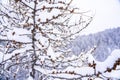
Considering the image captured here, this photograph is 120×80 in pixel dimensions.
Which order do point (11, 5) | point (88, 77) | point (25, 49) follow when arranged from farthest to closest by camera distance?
point (11, 5) → point (25, 49) → point (88, 77)

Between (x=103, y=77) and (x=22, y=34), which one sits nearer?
(x=103, y=77)

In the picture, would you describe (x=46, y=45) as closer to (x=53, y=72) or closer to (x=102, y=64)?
(x=53, y=72)

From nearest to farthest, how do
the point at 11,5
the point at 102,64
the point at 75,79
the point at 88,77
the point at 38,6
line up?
the point at 102,64 → the point at 88,77 → the point at 75,79 → the point at 38,6 → the point at 11,5

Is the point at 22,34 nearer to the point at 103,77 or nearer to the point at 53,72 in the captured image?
the point at 53,72

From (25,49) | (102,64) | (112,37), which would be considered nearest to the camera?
(102,64)

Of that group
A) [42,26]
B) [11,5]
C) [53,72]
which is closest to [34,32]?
[42,26]

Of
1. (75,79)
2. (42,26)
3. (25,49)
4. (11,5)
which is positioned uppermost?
(11,5)

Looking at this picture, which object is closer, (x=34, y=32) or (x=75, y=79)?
(x=75, y=79)

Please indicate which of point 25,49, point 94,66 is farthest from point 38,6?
point 94,66

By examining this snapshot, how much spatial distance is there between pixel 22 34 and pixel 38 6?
15.9 inches

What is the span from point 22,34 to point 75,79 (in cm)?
91

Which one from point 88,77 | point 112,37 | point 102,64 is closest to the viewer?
point 102,64

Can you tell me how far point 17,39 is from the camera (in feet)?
13.0

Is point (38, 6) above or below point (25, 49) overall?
above
